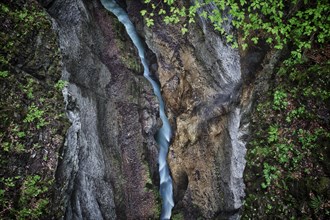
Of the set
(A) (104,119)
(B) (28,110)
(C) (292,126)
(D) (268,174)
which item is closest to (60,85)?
(B) (28,110)

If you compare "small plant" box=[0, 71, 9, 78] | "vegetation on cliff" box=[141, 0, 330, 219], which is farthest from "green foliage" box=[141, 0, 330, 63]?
"small plant" box=[0, 71, 9, 78]

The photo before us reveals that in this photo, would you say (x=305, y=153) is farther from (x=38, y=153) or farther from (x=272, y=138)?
(x=38, y=153)

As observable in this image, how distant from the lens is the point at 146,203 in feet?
36.1

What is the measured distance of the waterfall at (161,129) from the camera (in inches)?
464

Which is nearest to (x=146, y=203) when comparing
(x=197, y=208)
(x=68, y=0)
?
(x=197, y=208)

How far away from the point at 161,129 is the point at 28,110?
6.72 m

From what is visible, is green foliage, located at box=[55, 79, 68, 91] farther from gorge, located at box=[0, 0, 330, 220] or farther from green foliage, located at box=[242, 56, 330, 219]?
green foliage, located at box=[242, 56, 330, 219]

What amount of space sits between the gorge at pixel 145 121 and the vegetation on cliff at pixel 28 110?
0.03m

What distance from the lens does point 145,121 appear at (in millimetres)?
11625

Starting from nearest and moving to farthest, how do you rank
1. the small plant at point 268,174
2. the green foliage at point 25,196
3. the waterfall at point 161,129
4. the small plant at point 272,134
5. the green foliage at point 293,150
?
the green foliage at point 293,150 < the green foliage at point 25,196 < the small plant at point 268,174 < the small plant at point 272,134 < the waterfall at point 161,129

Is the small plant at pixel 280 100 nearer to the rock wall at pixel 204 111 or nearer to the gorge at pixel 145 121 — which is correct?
the gorge at pixel 145 121

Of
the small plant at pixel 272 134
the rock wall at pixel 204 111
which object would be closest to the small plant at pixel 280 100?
the small plant at pixel 272 134

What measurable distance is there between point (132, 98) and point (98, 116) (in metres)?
2.04

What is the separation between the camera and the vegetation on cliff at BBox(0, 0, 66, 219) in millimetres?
6051
